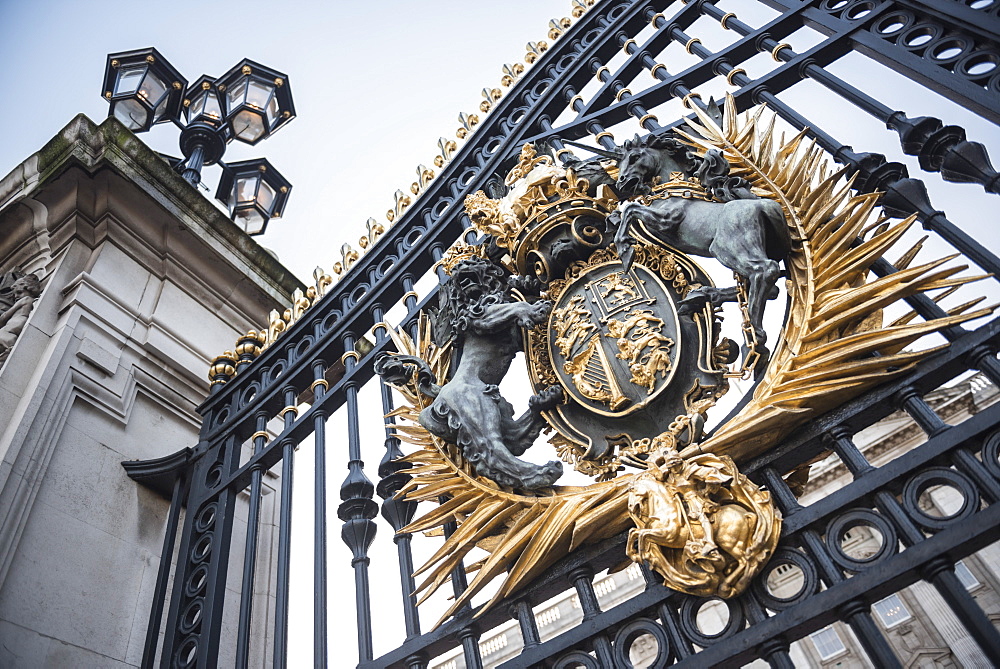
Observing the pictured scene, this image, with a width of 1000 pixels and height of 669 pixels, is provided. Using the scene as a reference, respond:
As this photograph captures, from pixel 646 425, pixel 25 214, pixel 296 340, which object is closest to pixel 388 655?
pixel 646 425

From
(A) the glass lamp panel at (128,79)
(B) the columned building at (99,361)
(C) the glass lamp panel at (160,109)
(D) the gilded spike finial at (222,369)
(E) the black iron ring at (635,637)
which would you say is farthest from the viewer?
(C) the glass lamp panel at (160,109)

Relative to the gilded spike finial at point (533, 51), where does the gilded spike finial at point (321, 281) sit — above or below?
below

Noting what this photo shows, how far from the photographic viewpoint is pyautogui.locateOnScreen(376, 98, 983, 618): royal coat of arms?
2336 millimetres

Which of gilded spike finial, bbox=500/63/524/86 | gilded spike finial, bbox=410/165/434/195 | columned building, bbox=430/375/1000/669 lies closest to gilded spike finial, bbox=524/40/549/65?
gilded spike finial, bbox=500/63/524/86

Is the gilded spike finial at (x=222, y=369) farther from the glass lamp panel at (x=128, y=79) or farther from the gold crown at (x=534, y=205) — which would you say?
the glass lamp panel at (x=128, y=79)

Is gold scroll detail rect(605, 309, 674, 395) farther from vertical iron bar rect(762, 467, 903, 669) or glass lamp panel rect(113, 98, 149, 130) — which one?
glass lamp panel rect(113, 98, 149, 130)

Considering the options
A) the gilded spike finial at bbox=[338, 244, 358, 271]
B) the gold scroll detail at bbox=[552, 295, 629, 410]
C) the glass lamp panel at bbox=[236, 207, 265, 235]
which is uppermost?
the glass lamp panel at bbox=[236, 207, 265, 235]

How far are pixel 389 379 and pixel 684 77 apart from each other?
1.93 metres

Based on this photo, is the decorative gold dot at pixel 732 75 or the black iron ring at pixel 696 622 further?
the decorative gold dot at pixel 732 75

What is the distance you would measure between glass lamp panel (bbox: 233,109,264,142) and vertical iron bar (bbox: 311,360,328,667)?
3326mm

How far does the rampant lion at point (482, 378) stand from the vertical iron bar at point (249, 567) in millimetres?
894

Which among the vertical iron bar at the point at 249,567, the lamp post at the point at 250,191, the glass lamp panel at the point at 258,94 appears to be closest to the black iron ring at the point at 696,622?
the vertical iron bar at the point at 249,567

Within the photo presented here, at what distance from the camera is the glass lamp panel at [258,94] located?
20.1 ft

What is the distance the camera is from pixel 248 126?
626 cm
